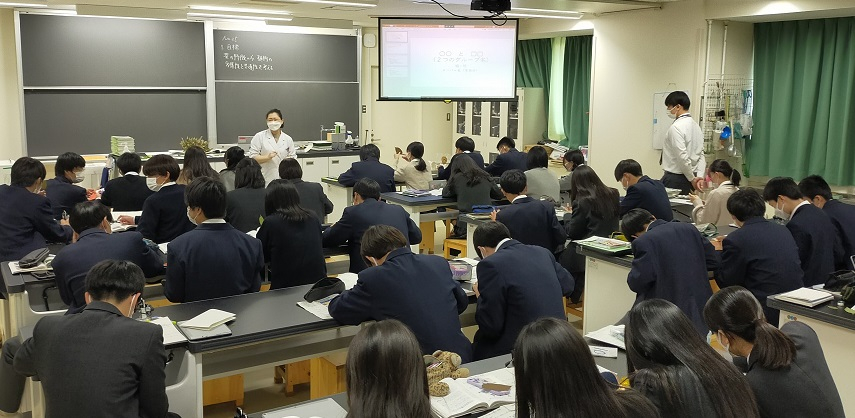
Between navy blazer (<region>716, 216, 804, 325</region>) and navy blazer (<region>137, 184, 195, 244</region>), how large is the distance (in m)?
3.54

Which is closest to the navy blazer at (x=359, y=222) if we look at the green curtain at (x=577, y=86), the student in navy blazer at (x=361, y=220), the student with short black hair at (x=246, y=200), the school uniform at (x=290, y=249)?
the student in navy blazer at (x=361, y=220)

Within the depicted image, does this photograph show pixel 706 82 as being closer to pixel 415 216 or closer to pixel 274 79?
pixel 415 216

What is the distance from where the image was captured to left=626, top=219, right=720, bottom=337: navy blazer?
163 inches

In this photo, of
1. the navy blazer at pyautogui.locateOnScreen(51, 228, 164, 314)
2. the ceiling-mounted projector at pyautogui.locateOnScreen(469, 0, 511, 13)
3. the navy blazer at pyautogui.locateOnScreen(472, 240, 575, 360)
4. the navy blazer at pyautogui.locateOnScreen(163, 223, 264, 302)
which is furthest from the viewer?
the ceiling-mounted projector at pyautogui.locateOnScreen(469, 0, 511, 13)

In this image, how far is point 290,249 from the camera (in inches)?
184

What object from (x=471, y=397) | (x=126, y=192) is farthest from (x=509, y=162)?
(x=471, y=397)

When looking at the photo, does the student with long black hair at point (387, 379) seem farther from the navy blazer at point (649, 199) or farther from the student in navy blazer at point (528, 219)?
the navy blazer at point (649, 199)

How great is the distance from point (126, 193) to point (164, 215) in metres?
1.03

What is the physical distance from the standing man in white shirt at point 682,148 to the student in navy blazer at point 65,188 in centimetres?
528

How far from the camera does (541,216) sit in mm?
5523

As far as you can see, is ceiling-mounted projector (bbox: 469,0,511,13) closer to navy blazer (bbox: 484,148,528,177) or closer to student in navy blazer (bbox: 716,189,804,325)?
navy blazer (bbox: 484,148,528,177)

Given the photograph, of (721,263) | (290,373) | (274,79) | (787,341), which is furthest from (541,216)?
(274,79)

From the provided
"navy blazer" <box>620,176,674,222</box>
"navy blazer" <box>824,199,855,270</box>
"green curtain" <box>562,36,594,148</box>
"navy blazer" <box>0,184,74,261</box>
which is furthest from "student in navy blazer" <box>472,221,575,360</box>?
"green curtain" <box>562,36,594,148</box>

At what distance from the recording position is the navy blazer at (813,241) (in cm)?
468
